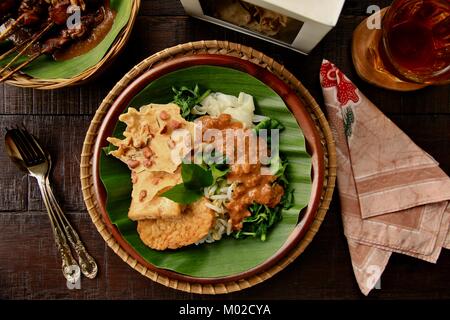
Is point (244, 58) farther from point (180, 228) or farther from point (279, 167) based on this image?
point (180, 228)

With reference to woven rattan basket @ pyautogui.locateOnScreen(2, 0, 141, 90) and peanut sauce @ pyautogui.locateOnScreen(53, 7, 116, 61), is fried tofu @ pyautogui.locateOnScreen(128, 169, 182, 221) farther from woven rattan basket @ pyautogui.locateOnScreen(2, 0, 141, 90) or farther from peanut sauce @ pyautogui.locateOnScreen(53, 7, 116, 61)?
peanut sauce @ pyautogui.locateOnScreen(53, 7, 116, 61)

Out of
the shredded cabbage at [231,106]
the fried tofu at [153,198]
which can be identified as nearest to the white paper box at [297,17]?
the shredded cabbage at [231,106]

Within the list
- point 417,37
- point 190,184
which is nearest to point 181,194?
point 190,184

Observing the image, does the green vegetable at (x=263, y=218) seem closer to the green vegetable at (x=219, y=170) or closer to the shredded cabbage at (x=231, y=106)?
the green vegetable at (x=219, y=170)

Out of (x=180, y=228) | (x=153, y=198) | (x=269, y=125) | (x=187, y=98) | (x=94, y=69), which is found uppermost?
(x=94, y=69)
